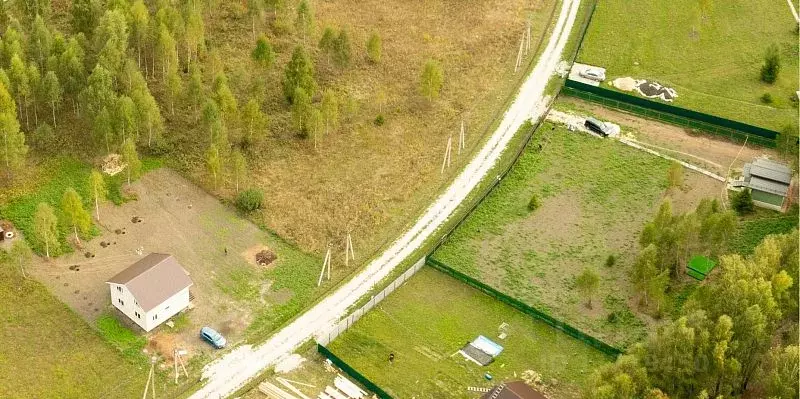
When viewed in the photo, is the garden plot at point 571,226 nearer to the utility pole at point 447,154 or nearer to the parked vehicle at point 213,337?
the utility pole at point 447,154

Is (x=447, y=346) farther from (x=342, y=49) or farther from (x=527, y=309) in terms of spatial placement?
(x=342, y=49)

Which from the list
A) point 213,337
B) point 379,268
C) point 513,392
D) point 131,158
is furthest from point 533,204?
point 131,158

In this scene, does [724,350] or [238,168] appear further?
[238,168]

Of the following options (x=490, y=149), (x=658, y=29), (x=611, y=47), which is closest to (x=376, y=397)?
(x=490, y=149)

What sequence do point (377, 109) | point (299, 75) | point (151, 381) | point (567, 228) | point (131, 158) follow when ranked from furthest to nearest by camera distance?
1. point (377, 109)
2. point (299, 75)
3. point (131, 158)
4. point (567, 228)
5. point (151, 381)

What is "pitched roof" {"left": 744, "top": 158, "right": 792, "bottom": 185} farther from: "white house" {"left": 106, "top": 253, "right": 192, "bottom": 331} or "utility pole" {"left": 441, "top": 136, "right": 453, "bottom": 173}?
"white house" {"left": 106, "top": 253, "right": 192, "bottom": 331}

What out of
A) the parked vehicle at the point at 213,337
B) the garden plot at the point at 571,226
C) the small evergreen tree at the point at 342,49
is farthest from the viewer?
the small evergreen tree at the point at 342,49

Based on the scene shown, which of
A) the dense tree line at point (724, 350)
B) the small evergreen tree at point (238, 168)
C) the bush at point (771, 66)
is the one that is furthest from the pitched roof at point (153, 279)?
the bush at point (771, 66)

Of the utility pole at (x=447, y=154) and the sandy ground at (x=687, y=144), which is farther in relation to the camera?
the sandy ground at (x=687, y=144)
